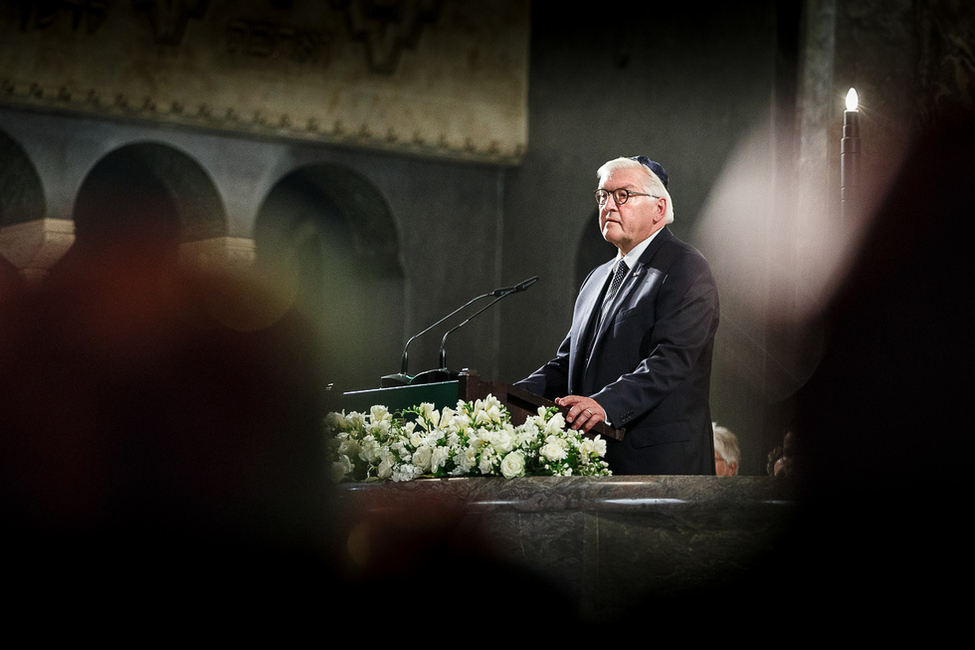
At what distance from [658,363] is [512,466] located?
0.94 metres

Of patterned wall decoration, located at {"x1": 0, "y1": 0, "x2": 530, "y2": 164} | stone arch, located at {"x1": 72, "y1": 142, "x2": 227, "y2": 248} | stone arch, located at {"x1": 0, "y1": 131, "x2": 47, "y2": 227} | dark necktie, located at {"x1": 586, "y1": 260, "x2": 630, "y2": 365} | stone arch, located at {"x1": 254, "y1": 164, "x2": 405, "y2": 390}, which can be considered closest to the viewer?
dark necktie, located at {"x1": 586, "y1": 260, "x2": 630, "y2": 365}

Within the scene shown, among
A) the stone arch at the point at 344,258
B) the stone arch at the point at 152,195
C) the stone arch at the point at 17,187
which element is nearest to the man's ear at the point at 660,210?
the stone arch at the point at 152,195

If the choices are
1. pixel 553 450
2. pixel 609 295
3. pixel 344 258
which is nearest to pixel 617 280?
pixel 609 295

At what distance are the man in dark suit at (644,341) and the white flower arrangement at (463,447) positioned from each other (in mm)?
271

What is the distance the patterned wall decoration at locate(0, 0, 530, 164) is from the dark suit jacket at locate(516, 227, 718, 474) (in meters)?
7.31

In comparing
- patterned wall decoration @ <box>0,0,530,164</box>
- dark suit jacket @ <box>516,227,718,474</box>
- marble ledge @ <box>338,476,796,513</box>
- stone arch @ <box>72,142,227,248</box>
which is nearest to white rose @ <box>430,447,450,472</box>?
marble ledge @ <box>338,476,796,513</box>

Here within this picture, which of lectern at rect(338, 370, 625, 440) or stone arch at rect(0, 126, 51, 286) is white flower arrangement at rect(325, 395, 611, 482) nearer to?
lectern at rect(338, 370, 625, 440)

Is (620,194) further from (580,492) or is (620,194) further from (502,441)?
(580,492)

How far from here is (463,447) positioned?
103 inches

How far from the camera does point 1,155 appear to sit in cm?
988

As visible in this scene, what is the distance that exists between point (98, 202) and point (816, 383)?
11779mm

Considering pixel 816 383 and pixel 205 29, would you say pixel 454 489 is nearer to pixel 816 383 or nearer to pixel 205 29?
pixel 816 383

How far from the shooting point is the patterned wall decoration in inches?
381

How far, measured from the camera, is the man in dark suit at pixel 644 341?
328 centimetres
